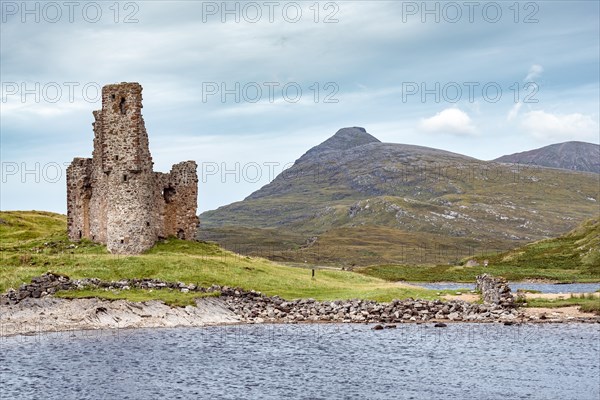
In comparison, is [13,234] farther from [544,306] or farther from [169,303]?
[544,306]

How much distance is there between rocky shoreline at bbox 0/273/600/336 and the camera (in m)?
53.2

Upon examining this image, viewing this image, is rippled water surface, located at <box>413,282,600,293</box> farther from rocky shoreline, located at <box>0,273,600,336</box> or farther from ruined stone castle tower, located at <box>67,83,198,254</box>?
ruined stone castle tower, located at <box>67,83,198,254</box>

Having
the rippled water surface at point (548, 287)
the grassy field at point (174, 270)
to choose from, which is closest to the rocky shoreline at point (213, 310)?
the grassy field at point (174, 270)

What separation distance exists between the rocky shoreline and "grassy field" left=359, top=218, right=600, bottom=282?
5386 centimetres

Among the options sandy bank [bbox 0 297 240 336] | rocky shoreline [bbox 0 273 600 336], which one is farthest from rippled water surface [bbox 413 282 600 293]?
sandy bank [bbox 0 297 240 336]

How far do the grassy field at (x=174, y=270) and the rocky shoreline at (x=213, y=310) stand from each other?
5.14 ft

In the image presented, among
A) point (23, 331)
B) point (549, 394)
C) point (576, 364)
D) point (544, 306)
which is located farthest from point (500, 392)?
point (23, 331)

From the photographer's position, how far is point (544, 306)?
60406 mm

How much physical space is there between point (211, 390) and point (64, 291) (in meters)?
26.5

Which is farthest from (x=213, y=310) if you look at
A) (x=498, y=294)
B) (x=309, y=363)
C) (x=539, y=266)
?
(x=539, y=266)

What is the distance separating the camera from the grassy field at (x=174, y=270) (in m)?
60.8

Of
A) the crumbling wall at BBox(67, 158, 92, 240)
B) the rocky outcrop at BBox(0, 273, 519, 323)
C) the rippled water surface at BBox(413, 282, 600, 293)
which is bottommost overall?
the rippled water surface at BBox(413, 282, 600, 293)

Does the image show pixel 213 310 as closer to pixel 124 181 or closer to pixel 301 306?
pixel 301 306

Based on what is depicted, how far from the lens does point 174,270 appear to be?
64.6m
